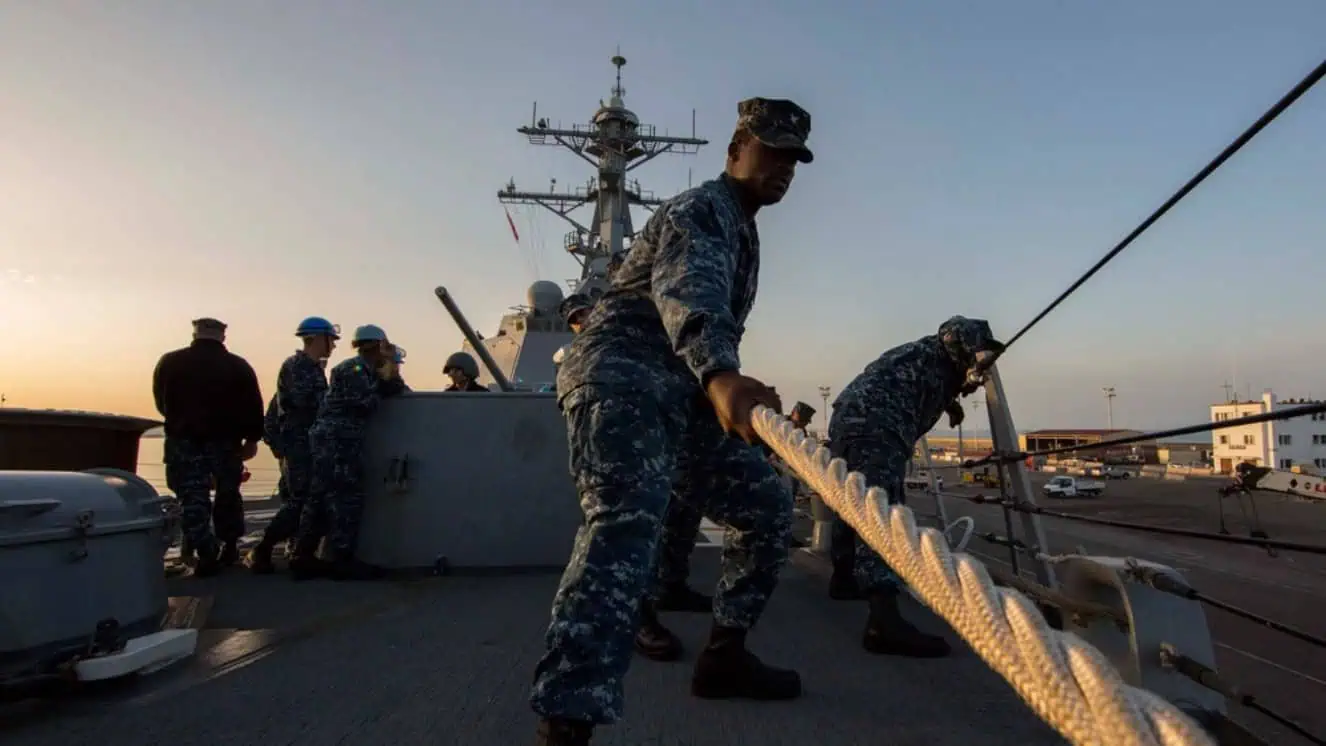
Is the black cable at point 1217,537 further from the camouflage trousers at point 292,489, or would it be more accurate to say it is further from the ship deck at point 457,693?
the camouflage trousers at point 292,489

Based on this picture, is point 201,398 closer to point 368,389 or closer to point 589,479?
point 368,389

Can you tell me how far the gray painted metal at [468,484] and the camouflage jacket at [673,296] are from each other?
218cm

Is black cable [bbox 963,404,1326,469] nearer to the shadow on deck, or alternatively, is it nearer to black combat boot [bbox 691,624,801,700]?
the shadow on deck

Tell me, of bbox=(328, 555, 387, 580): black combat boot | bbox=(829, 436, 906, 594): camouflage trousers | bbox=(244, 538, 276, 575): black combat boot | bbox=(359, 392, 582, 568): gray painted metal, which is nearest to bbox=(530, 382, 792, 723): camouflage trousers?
bbox=(829, 436, 906, 594): camouflage trousers

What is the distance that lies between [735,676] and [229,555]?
11.3 feet

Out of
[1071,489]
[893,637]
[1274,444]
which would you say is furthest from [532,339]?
[1274,444]

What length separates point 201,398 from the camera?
4074 mm

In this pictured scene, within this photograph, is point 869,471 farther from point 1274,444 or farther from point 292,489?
point 1274,444

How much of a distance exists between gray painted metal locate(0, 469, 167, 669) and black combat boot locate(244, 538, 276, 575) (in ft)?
5.83

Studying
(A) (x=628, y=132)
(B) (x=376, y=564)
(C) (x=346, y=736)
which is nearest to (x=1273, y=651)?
(C) (x=346, y=736)

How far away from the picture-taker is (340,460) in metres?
3.75

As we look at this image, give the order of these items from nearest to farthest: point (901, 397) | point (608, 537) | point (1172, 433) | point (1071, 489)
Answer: point (608, 537), point (1172, 433), point (901, 397), point (1071, 489)

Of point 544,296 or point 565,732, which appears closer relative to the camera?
point 565,732

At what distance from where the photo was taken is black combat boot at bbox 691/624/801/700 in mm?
1900
